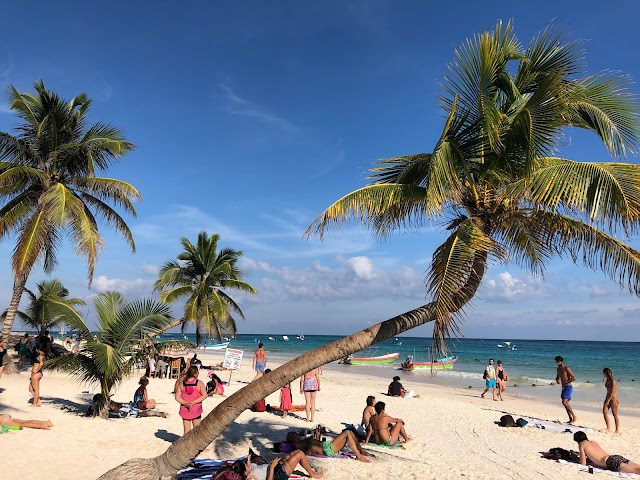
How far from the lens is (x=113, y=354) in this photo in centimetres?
894

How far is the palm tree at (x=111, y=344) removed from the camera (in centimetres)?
895

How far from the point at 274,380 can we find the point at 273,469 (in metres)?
1.90

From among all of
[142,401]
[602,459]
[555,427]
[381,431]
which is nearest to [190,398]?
[381,431]

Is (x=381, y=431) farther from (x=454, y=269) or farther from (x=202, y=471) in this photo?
(x=454, y=269)

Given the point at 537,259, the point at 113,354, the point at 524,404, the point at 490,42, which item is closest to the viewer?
the point at 490,42

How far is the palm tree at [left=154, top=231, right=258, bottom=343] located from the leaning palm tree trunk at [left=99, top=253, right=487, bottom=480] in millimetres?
16776

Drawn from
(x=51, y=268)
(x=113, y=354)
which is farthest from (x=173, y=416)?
(x=51, y=268)

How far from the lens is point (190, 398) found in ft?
23.5

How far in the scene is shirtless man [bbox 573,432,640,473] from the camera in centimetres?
732

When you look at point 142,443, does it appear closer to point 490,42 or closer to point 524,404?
point 490,42

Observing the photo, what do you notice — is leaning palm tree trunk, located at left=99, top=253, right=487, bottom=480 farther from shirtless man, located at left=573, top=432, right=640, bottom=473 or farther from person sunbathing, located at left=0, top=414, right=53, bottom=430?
shirtless man, located at left=573, top=432, right=640, bottom=473

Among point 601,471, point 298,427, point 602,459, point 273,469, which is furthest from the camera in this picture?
point 298,427

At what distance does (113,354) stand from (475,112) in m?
8.36

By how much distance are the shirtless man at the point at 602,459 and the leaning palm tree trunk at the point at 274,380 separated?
16.8 ft
